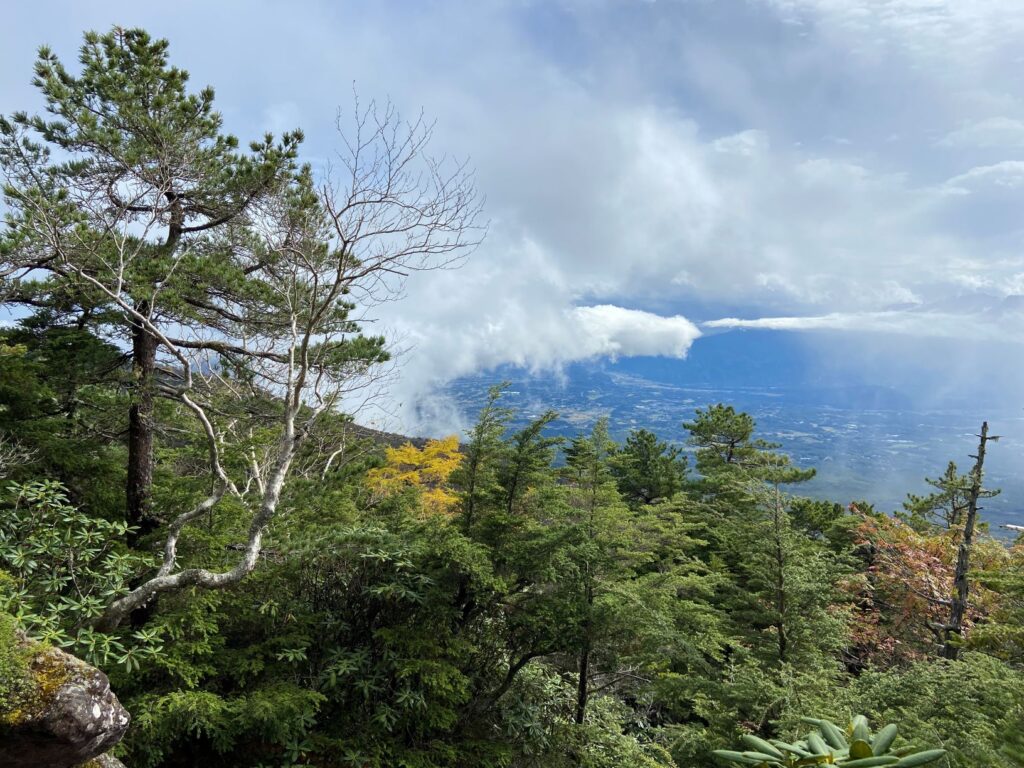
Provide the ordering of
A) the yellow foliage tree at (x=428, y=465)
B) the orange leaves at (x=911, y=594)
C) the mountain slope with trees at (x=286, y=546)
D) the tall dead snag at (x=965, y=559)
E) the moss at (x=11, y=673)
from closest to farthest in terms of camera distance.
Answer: the moss at (x=11, y=673)
the mountain slope with trees at (x=286, y=546)
the tall dead snag at (x=965, y=559)
the orange leaves at (x=911, y=594)
the yellow foliage tree at (x=428, y=465)

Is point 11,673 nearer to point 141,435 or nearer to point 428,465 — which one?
point 141,435

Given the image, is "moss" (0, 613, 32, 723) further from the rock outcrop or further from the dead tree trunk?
the dead tree trunk

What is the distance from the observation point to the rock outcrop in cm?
314

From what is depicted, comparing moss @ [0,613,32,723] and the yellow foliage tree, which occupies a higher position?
moss @ [0,613,32,723]

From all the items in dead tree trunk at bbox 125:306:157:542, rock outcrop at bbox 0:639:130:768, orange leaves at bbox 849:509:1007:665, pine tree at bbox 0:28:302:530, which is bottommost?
orange leaves at bbox 849:509:1007:665

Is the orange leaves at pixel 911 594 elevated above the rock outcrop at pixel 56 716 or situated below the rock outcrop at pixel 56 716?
below

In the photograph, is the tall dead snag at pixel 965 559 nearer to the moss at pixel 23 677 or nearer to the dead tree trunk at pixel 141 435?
the moss at pixel 23 677

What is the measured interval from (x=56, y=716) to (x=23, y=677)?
339 millimetres

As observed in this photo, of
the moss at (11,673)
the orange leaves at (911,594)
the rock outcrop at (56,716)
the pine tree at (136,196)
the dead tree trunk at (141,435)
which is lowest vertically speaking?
the orange leaves at (911,594)

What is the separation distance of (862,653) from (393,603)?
13.3 meters

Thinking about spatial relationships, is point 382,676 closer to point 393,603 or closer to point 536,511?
point 393,603

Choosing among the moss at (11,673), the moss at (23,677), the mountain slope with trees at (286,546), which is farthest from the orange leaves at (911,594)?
the moss at (11,673)

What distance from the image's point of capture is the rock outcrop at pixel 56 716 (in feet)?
10.3

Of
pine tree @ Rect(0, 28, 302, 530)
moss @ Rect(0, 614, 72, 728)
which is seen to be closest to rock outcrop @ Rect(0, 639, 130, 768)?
moss @ Rect(0, 614, 72, 728)
